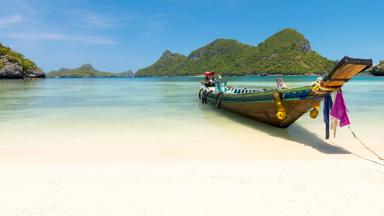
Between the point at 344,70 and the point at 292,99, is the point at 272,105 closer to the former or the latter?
the point at 292,99

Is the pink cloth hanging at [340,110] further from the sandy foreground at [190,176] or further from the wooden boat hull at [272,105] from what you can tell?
the sandy foreground at [190,176]

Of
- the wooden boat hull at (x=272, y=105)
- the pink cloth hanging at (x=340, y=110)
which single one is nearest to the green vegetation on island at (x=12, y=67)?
the wooden boat hull at (x=272, y=105)

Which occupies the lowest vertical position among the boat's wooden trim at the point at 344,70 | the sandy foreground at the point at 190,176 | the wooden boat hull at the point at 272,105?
the sandy foreground at the point at 190,176

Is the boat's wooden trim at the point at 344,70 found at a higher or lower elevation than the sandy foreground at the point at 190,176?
higher

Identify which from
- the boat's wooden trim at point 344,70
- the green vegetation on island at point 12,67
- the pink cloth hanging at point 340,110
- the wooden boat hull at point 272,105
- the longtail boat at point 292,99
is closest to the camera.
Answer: the boat's wooden trim at point 344,70

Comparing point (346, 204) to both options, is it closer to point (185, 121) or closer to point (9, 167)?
point (9, 167)

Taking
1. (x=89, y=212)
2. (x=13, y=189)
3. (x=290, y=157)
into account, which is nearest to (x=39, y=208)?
(x=89, y=212)

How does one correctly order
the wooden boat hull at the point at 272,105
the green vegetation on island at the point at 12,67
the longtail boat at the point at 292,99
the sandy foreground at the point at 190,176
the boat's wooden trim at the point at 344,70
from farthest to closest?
the green vegetation on island at the point at 12,67 < the wooden boat hull at the point at 272,105 < the longtail boat at the point at 292,99 < the boat's wooden trim at the point at 344,70 < the sandy foreground at the point at 190,176

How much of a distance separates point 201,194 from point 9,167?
13.9 ft

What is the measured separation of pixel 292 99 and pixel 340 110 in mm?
1492

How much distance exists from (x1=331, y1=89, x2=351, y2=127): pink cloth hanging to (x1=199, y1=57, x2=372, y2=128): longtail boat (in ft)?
0.98

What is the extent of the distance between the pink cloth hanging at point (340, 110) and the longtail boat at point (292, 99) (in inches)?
11.8

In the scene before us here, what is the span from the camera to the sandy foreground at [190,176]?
4254mm

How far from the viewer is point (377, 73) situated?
11919 cm
